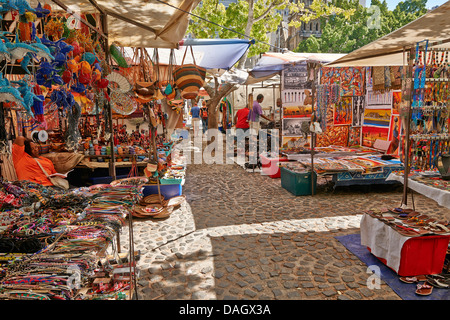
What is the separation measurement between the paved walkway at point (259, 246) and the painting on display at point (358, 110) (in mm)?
3284

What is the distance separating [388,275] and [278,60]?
631 centimetres

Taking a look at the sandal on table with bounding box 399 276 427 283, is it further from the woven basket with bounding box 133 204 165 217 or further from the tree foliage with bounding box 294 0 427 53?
the tree foliage with bounding box 294 0 427 53

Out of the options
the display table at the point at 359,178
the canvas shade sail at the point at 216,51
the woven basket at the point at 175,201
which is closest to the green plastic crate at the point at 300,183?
the display table at the point at 359,178

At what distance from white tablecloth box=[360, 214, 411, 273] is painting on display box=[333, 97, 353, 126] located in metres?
6.16

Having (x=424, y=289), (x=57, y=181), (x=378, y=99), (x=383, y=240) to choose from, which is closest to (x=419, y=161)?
(x=383, y=240)

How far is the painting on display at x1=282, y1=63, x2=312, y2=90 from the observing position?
8875 mm

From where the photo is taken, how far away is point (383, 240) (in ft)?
11.9

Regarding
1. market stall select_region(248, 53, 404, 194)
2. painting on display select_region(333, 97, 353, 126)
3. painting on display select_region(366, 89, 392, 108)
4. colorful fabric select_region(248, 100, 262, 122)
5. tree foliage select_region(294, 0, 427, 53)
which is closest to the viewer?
market stall select_region(248, 53, 404, 194)

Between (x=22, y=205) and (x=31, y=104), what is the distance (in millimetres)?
1494

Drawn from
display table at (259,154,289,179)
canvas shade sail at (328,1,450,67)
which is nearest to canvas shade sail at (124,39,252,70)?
canvas shade sail at (328,1,450,67)

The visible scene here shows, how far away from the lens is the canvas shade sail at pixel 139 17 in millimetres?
3477
